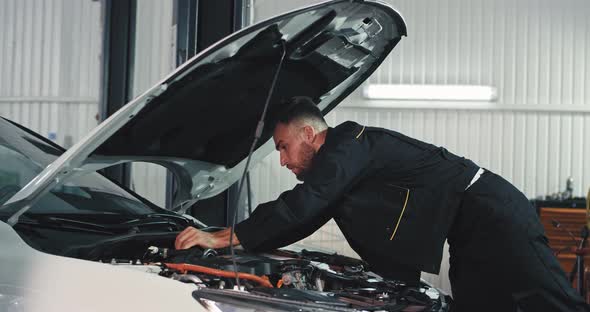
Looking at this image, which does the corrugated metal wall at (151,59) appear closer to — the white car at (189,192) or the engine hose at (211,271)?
the white car at (189,192)

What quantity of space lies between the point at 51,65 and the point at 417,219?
8083 millimetres

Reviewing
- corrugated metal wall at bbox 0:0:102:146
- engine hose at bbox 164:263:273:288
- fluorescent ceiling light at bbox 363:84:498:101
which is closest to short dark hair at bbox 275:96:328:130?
engine hose at bbox 164:263:273:288

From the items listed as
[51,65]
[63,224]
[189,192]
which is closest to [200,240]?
[63,224]

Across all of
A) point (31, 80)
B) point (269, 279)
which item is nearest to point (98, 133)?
point (269, 279)

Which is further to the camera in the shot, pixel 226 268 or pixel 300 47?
pixel 300 47

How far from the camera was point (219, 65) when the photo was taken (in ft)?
7.09

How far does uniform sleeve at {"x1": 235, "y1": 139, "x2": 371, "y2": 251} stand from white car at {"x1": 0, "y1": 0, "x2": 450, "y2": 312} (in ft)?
0.29

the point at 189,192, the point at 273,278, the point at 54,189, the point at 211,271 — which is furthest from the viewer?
the point at 189,192

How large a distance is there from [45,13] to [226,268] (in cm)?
834

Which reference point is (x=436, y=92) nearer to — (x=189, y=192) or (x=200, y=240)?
(x=189, y=192)

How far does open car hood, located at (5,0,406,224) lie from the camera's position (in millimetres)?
1984

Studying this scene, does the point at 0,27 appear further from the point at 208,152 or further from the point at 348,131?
the point at 348,131

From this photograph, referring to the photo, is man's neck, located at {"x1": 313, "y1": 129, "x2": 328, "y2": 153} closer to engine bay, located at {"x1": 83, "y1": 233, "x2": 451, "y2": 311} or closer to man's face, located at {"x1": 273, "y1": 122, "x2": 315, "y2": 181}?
man's face, located at {"x1": 273, "y1": 122, "x2": 315, "y2": 181}

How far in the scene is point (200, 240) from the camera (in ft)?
7.12
